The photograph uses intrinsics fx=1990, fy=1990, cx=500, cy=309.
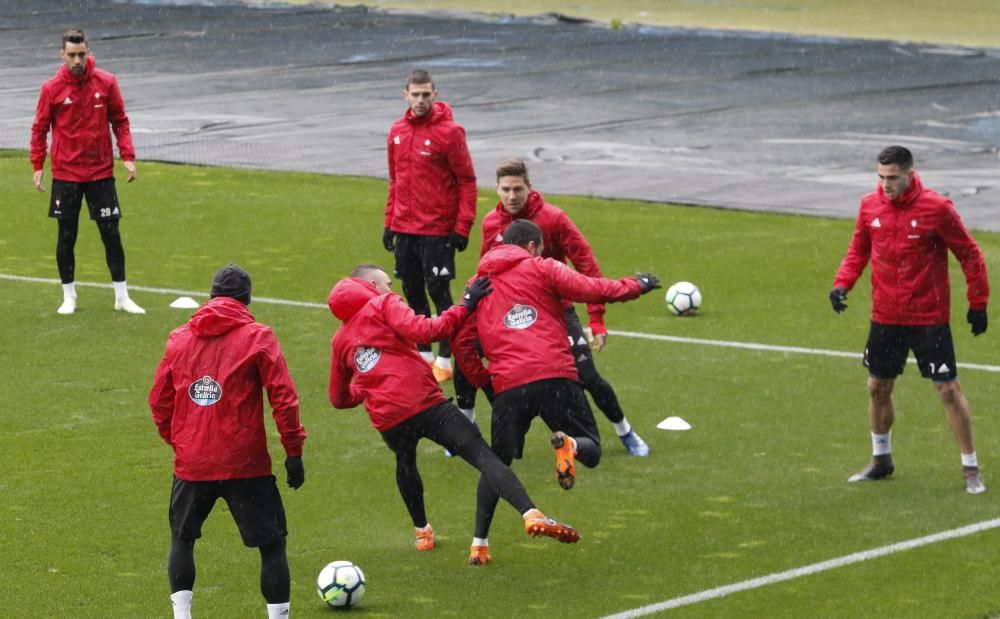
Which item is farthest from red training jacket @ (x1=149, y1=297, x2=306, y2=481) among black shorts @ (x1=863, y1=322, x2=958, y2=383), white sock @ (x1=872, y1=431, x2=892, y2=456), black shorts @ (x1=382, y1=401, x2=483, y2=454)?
white sock @ (x1=872, y1=431, x2=892, y2=456)

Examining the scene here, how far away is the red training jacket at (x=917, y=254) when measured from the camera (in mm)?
12742

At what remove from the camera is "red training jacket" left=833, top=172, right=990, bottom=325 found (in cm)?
1274

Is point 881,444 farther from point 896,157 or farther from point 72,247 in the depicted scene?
point 72,247

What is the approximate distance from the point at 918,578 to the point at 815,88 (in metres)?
27.9

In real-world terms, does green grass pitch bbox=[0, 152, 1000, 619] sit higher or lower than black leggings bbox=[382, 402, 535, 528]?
lower

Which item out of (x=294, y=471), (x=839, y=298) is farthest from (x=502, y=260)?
(x=839, y=298)

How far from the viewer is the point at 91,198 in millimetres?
18375

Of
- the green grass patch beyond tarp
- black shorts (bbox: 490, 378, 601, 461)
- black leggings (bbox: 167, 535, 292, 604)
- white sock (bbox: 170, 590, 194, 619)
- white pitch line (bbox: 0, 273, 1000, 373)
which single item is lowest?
the green grass patch beyond tarp

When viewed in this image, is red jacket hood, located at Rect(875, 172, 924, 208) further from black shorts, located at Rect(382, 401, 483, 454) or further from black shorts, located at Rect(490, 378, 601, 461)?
black shorts, located at Rect(382, 401, 483, 454)

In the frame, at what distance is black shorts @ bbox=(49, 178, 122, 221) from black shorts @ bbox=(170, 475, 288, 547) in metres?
8.74

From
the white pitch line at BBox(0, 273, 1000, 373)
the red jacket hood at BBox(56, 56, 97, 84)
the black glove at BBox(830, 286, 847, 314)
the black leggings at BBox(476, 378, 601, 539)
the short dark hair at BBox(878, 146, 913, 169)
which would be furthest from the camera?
the red jacket hood at BBox(56, 56, 97, 84)

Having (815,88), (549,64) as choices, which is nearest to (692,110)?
(815,88)

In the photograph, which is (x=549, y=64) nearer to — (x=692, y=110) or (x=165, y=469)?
(x=692, y=110)

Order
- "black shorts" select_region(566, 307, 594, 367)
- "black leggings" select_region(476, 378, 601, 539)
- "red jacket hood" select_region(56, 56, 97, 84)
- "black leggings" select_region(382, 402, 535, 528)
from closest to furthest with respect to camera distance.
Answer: "black leggings" select_region(382, 402, 535, 528), "black leggings" select_region(476, 378, 601, 539), "black shorts" select_region(566, 307, 594, 367), "red jacket hood" select_region(56, 56, 97, 84)
